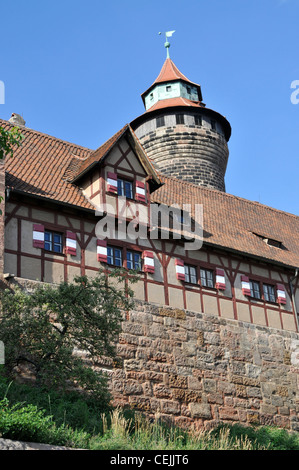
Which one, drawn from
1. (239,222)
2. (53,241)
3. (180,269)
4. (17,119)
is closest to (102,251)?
(53,241)

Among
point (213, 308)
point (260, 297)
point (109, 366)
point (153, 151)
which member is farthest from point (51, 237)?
point (153, 151)

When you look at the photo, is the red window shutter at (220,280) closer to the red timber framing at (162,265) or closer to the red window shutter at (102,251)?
the red timber framing at (162,265)

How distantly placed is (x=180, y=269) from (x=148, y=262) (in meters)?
1.20

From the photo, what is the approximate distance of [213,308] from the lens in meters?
23.3

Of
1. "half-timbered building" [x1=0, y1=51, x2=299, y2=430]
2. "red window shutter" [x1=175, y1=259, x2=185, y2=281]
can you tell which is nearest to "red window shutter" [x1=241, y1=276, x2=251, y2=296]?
"half-timbered building" [x1=0, y1=51, x2=299, y2=430]

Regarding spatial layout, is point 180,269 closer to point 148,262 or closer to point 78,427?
point 148,262

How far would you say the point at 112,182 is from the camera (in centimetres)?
2261

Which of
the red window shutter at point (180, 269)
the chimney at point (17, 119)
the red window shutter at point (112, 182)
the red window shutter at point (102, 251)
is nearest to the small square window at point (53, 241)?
the red window shutter at point (102, 251)

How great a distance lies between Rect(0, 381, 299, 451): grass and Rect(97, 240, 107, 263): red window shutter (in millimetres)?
4659

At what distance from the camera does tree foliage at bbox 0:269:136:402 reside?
16.3 metres

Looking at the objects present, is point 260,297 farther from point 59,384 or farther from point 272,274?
point 59,384

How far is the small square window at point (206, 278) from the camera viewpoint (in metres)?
23.5

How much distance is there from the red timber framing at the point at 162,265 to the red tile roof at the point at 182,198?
15.0 inches

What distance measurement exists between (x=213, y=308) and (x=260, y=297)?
224 centimetres
